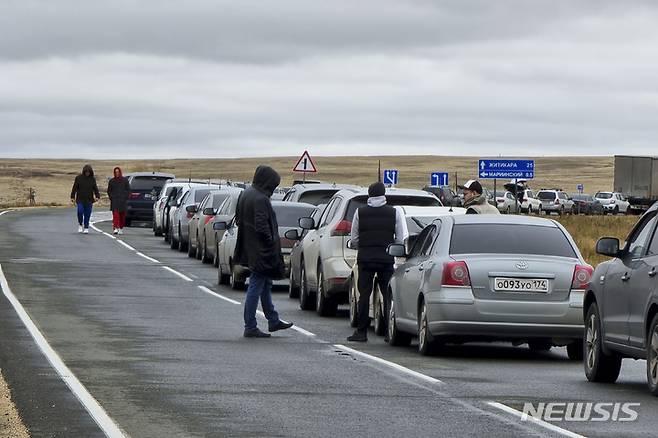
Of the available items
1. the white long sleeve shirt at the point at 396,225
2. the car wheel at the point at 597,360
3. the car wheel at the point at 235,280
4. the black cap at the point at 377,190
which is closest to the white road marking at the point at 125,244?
the car wheel at the point at 235,280

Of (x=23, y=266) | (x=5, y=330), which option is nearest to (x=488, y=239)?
(x=5, y=330)

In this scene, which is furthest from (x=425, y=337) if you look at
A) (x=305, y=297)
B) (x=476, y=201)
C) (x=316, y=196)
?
(x=316, y=196)

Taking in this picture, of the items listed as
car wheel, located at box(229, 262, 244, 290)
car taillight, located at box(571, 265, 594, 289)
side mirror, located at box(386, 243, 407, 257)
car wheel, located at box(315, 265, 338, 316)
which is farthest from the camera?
car wheel, located at box(229, 262, 244, 290)

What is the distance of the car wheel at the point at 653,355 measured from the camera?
13109 mm

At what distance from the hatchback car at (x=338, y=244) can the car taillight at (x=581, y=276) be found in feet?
17.5

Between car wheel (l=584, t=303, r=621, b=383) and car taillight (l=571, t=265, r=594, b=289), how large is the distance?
155cm

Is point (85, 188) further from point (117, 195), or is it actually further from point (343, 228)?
point (343, 228)

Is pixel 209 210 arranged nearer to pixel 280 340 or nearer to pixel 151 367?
pixel 280 340

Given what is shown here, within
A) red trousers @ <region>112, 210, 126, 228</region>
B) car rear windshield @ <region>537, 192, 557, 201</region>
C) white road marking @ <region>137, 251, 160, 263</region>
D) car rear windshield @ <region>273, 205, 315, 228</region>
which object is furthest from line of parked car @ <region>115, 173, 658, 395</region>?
car rear windshield @ <region>537, 192, 557, 201</region>

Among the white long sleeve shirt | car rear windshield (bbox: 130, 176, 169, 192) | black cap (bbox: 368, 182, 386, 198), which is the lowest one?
car rear windshield (bbox: 130, 176, 169, 192)

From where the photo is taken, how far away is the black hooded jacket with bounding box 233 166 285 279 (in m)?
19.3

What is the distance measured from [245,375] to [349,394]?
172 cm

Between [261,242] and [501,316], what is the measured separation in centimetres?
395

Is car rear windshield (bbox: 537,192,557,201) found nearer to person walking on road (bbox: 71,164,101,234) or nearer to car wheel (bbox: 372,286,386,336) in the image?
person walking on road (bbox: 71,164,101,234)
